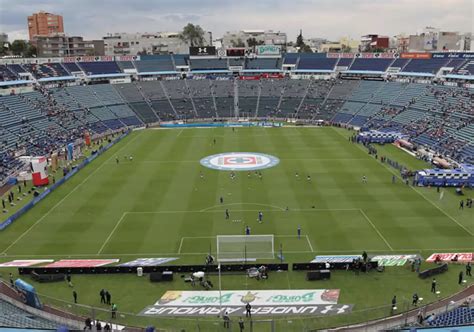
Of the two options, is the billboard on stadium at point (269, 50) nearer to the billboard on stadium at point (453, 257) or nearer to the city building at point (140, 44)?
the city building at point (140, 44)

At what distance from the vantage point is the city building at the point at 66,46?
158125 millimetres

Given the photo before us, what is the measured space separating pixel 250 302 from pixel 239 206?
17.5m

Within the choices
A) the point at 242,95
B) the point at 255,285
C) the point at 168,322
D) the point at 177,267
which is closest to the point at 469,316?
the point at 255,285

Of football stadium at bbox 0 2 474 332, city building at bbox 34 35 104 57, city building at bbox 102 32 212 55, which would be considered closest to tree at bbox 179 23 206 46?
city building at bbox 102 32 212 55

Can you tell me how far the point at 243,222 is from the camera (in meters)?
40.0

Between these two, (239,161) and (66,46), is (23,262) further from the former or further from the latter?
(66,46)

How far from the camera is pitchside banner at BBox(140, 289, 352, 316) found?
85.9 ft

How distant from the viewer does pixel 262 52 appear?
128m

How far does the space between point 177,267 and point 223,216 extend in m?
11.5

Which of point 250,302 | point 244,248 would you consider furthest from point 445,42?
point 250,302

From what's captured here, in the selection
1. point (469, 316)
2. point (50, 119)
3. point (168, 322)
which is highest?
point (50, 119)

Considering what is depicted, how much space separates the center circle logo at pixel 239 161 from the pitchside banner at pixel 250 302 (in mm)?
30393

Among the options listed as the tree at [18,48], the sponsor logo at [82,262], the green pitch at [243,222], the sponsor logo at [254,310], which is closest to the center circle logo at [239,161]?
the green pitch at [243,222]

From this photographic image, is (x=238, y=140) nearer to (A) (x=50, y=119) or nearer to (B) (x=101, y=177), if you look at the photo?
(B) (x=101, y=177)
